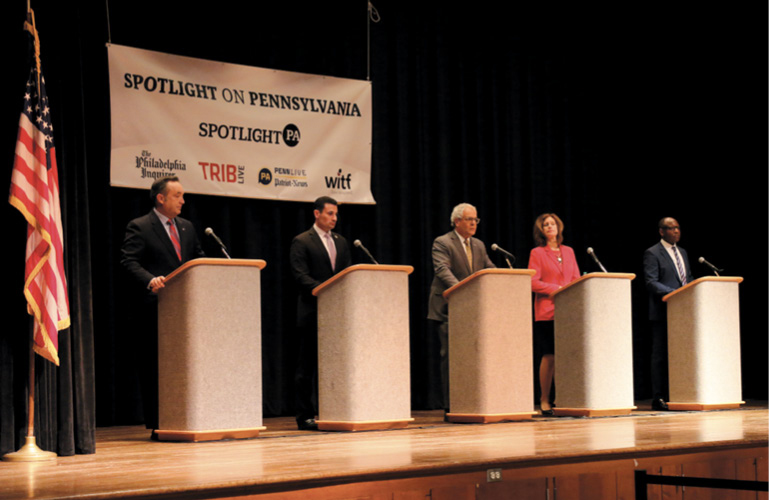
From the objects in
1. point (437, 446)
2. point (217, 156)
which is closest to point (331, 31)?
point (217, 156)

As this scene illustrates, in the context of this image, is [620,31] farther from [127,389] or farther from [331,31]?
[127,389]

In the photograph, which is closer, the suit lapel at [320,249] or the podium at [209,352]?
the podium at [209,352]

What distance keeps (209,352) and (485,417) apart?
5.71 ft

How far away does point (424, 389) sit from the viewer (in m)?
7.66

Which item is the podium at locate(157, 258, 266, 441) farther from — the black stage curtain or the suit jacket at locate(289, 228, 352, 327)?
the black stage curtain

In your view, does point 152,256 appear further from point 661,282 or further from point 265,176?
point 661,282

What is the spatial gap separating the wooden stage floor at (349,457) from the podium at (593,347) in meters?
0.53

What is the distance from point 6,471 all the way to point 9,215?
125cm

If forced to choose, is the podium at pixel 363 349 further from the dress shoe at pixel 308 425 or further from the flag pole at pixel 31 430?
the flag pole at pixel 31 430

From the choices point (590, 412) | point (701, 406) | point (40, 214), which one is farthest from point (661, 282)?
point (40, 214)

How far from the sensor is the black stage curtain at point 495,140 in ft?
21.6

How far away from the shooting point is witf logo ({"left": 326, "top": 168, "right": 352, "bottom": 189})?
7.16 metres

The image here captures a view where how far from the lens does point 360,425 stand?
17.2ft

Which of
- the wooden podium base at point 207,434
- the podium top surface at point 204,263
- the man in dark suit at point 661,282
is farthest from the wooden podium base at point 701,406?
the podium top surface at point 204,263
